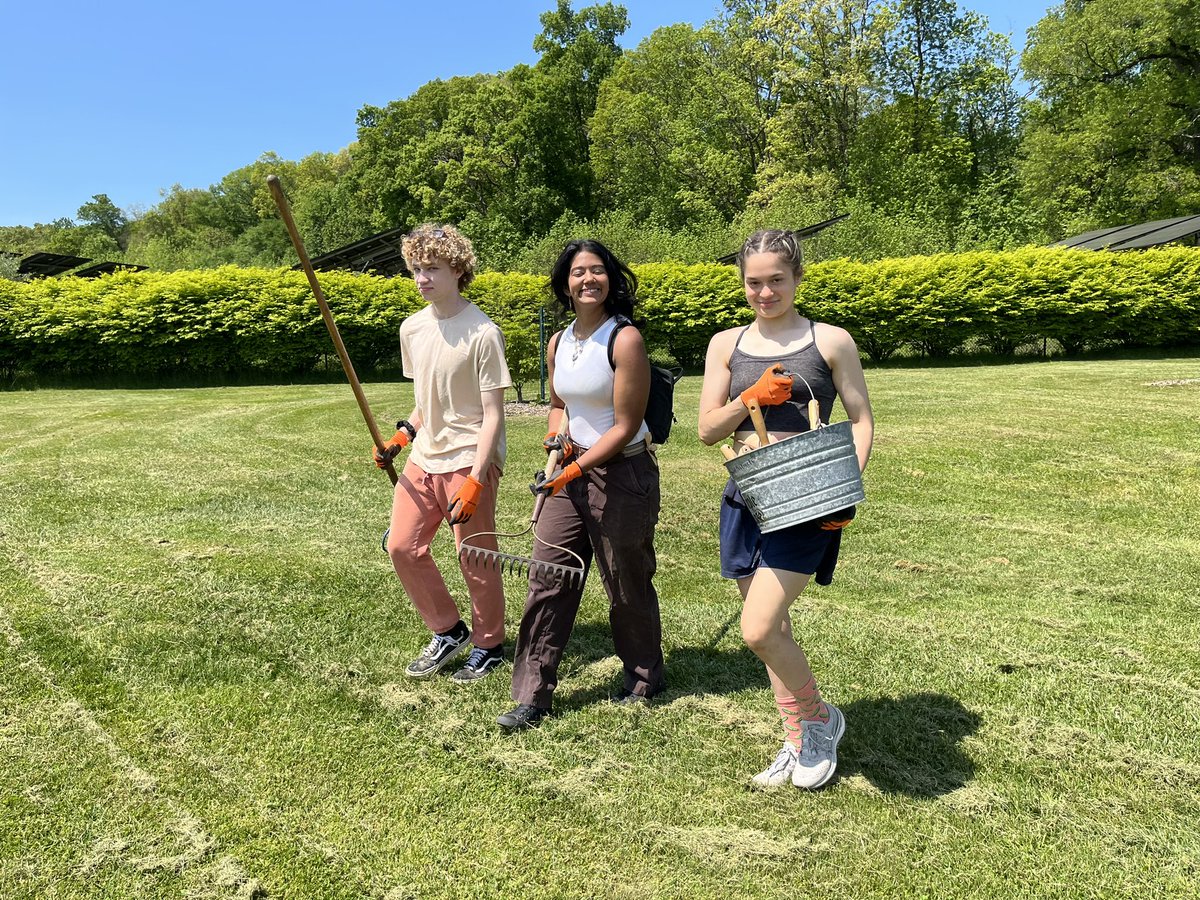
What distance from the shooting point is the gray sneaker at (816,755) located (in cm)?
270

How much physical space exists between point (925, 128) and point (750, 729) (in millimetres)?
39228

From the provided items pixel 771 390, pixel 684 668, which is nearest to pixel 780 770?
pixel 684 668

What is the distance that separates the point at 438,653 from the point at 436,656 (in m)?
0.02

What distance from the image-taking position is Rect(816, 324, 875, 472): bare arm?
98.2 inches

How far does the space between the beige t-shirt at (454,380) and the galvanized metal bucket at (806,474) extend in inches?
50.9

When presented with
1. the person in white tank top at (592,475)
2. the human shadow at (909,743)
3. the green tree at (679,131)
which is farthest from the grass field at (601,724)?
the green tree at (679,131)

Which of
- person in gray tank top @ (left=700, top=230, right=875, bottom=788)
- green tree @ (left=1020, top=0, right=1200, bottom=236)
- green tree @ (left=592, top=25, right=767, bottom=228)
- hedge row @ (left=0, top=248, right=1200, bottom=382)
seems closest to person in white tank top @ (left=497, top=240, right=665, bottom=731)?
person in gray tank top @ (left=700, top=230, right=875, bottom=788)

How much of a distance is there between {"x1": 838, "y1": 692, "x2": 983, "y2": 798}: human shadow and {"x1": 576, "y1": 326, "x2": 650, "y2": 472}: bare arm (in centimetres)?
140

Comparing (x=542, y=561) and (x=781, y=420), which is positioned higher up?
(x=781, y=420)

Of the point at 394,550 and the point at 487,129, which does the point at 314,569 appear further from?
the point at 487,129

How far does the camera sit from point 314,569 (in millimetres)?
4980

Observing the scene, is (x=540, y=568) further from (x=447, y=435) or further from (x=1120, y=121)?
(x=1120, y=121)

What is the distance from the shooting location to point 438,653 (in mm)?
3656

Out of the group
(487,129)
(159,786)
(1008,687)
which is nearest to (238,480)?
(159,786)
